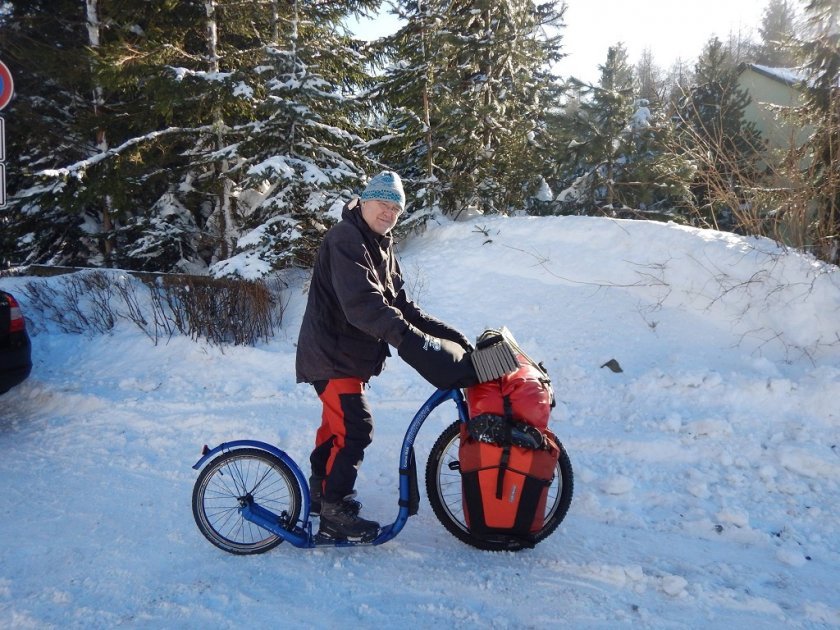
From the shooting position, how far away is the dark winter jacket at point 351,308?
2.79 metres

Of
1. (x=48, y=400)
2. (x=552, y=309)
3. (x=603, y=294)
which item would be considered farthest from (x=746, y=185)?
(x=48, y=400)

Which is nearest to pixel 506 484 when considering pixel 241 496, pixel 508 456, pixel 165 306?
pixel 508 456

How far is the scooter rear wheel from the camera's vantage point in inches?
121

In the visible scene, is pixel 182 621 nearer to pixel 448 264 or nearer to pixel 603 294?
pixel 603 294

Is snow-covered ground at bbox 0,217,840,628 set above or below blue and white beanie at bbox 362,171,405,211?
below

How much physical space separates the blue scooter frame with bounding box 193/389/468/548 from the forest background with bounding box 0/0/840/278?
5.14 m

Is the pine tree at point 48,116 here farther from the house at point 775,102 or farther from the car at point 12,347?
the house at point 775,102

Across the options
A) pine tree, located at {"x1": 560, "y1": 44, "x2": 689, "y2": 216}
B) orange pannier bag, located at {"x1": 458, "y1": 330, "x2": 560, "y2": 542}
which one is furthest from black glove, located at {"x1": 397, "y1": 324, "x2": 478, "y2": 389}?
pine tree, located at {"x1": 560, "y1": 44, "x2": 689, "y2": 216}

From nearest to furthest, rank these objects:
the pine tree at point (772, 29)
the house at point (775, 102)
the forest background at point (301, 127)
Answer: the house at point (775, 102)
the forest background at point (301, 127)
the pine tree at point (772, 29)

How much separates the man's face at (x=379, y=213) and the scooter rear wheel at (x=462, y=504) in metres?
1.22

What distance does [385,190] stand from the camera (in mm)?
2912

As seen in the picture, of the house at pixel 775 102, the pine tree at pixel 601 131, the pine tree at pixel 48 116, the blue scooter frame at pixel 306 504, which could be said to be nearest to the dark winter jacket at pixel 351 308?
the blue scooter frame at pixel 306 504

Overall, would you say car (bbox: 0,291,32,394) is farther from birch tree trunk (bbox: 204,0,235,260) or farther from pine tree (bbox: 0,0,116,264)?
pine tree (bbox: 0,0,116,264)

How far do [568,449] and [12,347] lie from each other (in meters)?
4.98
